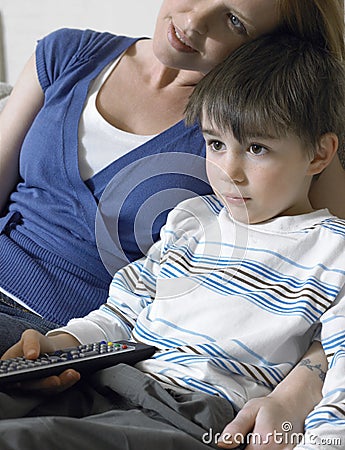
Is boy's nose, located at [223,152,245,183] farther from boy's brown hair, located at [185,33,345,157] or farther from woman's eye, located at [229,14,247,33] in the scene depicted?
woman's eye, located at [229,14,247,33]

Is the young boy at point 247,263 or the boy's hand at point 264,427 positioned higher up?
the young boy at point 247,263

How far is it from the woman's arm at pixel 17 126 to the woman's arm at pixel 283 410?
0.69 meters

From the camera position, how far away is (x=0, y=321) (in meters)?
1.03

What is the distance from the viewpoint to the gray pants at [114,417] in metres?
0.70

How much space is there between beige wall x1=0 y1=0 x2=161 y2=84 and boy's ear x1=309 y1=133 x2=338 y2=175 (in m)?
1.21

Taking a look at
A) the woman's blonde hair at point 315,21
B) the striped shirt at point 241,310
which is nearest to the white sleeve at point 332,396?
the striped shirt at point 241,310

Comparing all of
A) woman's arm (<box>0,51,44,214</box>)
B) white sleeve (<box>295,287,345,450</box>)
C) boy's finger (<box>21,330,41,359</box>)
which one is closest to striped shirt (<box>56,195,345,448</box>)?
white sleeve (<box>295,287,345,450</box>)

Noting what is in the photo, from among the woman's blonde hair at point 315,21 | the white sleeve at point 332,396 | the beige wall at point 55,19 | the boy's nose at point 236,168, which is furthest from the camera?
the beige wall at point 55,19

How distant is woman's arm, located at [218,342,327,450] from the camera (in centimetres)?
84

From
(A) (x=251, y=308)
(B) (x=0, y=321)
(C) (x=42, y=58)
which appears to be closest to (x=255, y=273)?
(A) (x=251, y=308)

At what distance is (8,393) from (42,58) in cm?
73

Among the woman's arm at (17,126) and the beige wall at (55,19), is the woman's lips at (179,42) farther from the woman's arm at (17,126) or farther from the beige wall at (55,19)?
the beige wall at (55,19)

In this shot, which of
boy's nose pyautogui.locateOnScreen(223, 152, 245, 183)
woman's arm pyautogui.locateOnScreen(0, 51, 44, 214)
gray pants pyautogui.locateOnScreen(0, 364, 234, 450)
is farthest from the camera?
woman's arm pyautogui.locateOnScreen(0, 51, 44, 214)

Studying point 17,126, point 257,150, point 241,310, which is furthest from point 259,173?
point 17,126
